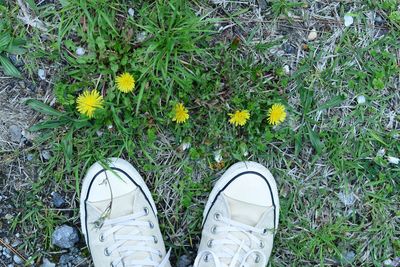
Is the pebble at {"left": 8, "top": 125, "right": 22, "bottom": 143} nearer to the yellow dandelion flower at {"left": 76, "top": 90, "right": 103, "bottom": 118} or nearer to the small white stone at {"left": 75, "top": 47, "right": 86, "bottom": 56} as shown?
the yellow dandelion flower at {"left": 76, "top": 90, "right": 103, "bottom": 118}

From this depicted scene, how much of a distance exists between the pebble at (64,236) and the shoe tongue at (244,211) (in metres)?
0.82

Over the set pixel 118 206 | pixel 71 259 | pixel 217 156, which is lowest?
pixel 71 259

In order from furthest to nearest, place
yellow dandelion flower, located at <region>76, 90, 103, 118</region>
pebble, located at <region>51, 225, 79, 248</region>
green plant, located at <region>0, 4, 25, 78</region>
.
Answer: pebble, located at <region>51, 225, 79, 248</region>, green plant, located at <region>0, 4, 25, 78</region>, yellow dandelion flower, located at <region>76, 90, 103, 118</region>

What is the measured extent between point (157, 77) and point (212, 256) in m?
0.93

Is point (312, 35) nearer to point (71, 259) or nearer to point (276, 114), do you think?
point (276, 114)

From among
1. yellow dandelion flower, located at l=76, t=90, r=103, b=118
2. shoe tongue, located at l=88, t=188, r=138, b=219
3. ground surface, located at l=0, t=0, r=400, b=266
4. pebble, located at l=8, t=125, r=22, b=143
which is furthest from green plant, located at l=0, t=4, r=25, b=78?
shoe tongue, located at l=88, t=188, r=138, b=219

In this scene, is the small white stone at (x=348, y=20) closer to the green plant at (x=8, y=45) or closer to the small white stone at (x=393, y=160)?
the small white stone at (x=393, y=160)

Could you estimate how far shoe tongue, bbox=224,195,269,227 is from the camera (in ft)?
9.46

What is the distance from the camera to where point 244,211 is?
2.88 meters

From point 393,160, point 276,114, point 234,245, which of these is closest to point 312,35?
point 276,114

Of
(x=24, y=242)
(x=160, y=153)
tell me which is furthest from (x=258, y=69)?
(x=24, y=242)

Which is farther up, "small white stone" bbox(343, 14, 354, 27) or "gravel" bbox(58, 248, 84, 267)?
"small white stone" bbox(343, 14, 354, 27)

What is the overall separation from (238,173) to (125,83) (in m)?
0.73

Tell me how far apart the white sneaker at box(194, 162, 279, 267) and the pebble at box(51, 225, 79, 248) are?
2.15ft
